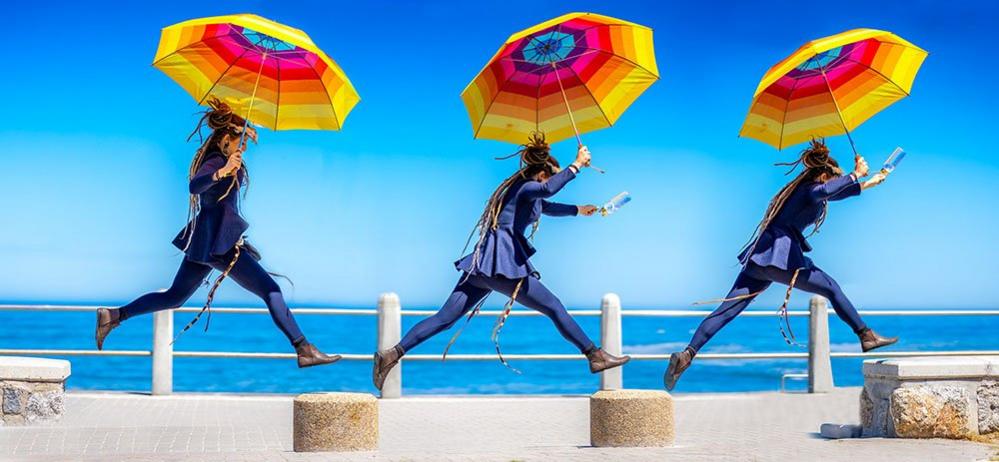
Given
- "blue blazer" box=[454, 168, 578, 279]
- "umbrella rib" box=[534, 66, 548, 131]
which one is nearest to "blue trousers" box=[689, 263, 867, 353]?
"blue blazer" box=[454, 168, 578, 279]

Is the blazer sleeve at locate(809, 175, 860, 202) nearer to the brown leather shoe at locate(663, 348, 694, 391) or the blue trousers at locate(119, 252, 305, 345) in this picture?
the brown leather shoe at locate(663, 348, 694, 391)

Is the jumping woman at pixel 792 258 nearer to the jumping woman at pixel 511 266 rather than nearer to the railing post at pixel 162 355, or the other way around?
the jumping woman at pixel 511 266

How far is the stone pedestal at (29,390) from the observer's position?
10.5 m

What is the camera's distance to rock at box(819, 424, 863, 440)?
370 inches

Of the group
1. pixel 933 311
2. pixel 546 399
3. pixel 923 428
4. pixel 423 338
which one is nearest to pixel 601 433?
pixel 423 338

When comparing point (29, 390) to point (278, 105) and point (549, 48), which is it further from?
point (549, 48)

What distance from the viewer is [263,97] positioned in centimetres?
921

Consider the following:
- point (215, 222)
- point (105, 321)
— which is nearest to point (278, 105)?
point (215, 222)

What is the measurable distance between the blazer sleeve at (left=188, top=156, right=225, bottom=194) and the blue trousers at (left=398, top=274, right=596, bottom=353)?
193 cm

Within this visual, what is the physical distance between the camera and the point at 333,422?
8.18 meters

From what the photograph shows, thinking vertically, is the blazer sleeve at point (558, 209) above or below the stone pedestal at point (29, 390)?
above

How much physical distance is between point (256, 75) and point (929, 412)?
18.9ft

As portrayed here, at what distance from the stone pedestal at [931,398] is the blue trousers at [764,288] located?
0.48 metres

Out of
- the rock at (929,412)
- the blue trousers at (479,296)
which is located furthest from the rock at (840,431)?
the blue trousers at (479,296)
